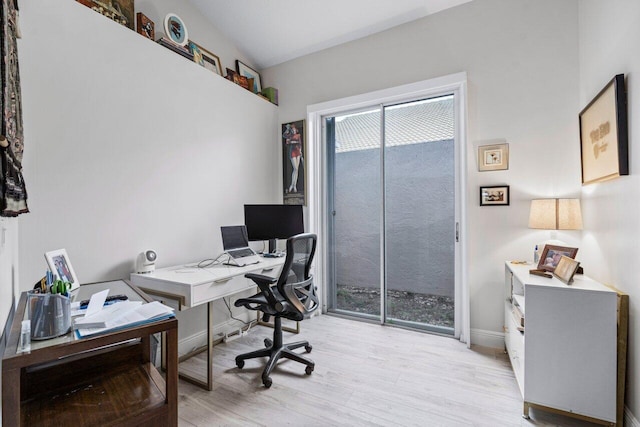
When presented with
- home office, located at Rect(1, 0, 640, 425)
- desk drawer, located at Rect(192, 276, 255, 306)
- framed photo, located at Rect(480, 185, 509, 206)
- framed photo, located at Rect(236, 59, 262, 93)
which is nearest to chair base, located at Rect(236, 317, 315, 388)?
home office, located at Rect(1, 0, 640, 425)

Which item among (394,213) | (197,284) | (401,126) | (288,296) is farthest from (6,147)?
(401,126)

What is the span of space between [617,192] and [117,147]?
126 inches

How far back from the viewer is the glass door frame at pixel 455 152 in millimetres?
2637

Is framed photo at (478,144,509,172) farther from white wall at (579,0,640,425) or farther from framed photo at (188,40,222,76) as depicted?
framed photo at (188,40,222,76)

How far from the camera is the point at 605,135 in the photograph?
1.78m

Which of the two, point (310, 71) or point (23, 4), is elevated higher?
point (310, 71)

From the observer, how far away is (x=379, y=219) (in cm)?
317

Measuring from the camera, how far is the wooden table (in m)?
0.88

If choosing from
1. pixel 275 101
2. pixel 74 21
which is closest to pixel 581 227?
pixel 275 101

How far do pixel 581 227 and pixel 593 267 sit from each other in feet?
0.92

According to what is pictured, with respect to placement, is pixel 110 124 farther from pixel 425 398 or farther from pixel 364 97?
pixel 425 398

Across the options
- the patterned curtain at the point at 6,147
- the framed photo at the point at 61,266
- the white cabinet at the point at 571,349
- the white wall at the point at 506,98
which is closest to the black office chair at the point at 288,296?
the framed photo at the point at 61,266

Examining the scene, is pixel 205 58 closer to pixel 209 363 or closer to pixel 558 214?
pixel 209 363

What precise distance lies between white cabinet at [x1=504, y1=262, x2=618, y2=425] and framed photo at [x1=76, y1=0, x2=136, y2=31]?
3.25 metres
